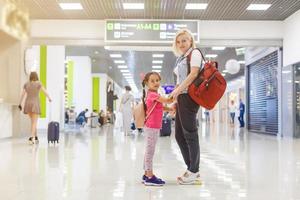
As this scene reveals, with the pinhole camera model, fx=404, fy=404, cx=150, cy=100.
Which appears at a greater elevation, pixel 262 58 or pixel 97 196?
pixel 262 58

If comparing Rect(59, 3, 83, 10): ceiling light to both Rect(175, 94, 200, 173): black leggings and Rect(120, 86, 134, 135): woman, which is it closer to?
Rect(120, 86, 134, 135): woman

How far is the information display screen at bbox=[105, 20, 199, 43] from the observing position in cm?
1129

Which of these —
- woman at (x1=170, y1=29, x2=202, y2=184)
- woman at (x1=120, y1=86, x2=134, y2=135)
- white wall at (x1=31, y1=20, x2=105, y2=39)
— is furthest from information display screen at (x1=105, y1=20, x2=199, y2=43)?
woman at (x1=170, y1=29, x2=202, y2=184)

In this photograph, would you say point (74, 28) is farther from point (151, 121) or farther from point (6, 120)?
point (151, 121)

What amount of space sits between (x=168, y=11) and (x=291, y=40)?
3.58m

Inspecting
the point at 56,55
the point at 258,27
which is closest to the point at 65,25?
the point at 56,55

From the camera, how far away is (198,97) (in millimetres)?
3256

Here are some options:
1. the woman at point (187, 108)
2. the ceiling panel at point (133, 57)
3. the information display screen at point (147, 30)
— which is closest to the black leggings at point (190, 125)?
the woman at point (187, 108)

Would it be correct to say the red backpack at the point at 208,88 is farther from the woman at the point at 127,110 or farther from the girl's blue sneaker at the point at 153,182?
the woman at the point at 127,110

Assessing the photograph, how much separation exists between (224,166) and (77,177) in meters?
1.78

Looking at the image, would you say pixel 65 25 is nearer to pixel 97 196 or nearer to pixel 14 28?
pixel 97 196

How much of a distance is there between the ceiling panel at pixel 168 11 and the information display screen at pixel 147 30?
0.61 feet

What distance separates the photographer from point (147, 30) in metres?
11.4

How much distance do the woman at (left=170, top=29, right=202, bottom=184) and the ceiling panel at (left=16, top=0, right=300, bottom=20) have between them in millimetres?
6722
